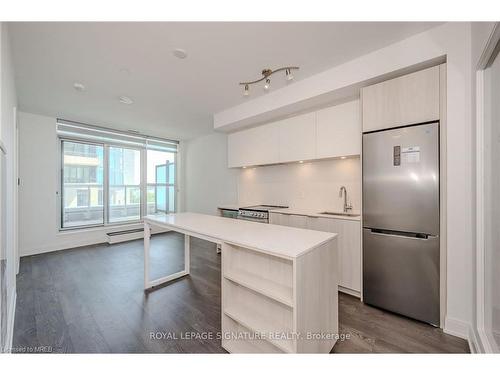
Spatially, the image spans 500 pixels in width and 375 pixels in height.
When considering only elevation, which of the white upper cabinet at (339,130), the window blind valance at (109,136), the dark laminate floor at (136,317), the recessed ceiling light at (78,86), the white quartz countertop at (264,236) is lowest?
the dark laminate floor at (136,317)

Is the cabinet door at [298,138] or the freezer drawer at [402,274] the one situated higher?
the cabinet door at [298,138]

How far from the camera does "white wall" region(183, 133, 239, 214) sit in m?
4.95

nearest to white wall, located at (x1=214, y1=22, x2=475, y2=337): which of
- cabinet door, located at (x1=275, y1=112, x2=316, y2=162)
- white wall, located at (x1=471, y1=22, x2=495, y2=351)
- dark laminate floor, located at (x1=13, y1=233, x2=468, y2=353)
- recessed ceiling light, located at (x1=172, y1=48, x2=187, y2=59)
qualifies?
white wall, located at (x1=471, y1=22, x2=495, y2=351)

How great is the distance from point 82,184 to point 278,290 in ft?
16.5

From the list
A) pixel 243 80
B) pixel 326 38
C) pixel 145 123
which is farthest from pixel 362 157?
pixel 145 123

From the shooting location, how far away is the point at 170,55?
214cm

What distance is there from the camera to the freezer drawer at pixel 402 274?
1.87 metres

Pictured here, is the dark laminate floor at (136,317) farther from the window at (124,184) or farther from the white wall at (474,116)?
the window at (124,184)

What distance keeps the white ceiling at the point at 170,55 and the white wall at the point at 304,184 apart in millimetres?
1298

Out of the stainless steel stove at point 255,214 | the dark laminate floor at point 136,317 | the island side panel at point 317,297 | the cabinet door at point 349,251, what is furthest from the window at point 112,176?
the island side panel at point 317,297

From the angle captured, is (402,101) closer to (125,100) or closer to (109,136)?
(125,100)

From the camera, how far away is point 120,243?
4.60 metres
